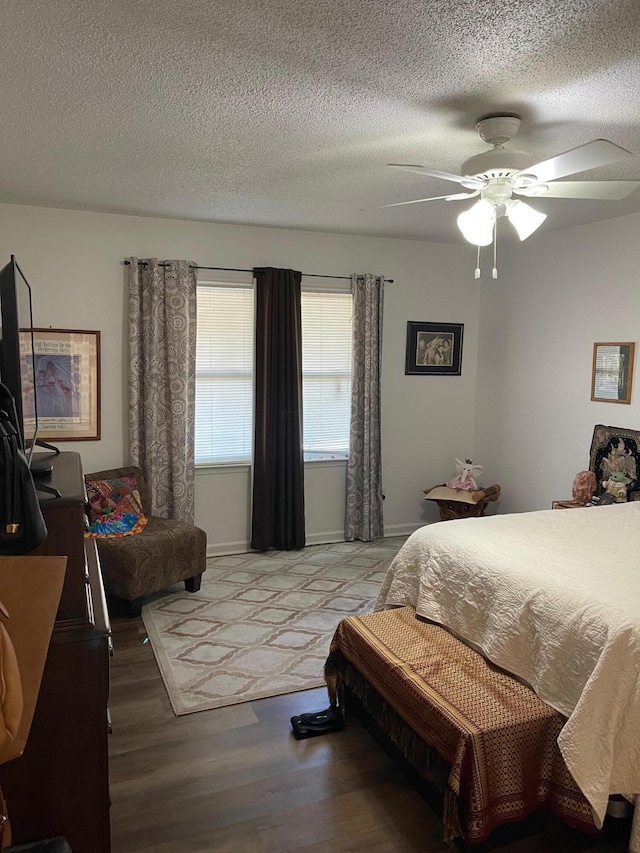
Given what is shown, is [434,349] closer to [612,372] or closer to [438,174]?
[612,372]

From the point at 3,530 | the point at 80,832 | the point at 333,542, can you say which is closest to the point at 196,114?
the point at 3,530

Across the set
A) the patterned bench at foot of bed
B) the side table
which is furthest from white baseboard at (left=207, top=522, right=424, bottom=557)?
the patterned bench at foot of bed

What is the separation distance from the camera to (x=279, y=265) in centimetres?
484

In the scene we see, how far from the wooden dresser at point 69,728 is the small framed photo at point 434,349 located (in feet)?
13.5

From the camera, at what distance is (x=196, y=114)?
8.16 ft

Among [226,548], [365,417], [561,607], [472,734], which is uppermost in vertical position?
[365,417]

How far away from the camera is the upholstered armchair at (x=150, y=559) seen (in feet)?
12.0

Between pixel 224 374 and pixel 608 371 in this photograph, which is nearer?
pixel 608 371

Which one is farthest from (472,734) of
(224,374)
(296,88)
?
(224,374)

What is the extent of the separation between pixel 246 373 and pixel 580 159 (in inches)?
124

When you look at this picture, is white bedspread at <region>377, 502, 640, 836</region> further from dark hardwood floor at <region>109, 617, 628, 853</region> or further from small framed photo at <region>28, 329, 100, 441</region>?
small framed photo at <region>28, 329, 100, 441</region>

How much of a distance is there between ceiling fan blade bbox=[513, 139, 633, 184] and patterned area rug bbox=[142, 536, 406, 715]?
2.45m

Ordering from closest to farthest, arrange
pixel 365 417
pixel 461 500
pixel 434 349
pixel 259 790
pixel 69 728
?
1. pixel 69 728
2. pixel 259 790
3. pixel 461 500
4. pixel 365 417
5. pixel 434 349

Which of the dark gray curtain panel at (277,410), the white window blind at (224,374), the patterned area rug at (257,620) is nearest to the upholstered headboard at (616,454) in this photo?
the patterned area rug at (257,620)
